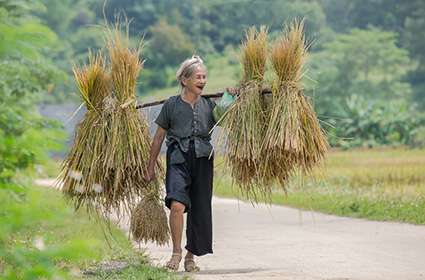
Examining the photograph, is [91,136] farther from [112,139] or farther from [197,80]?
[197,80]

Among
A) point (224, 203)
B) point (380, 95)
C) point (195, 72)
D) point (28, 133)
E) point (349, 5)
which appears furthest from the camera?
point (349, 5)

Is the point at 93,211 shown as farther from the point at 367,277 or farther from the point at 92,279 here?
the point at 367,277

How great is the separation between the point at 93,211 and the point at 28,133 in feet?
19.3

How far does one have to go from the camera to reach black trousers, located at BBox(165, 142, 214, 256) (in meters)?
8.87

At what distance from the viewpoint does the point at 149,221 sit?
30.3 ft

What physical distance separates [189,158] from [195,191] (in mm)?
254

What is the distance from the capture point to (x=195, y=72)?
880cm

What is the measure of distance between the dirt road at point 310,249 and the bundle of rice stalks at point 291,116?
2.68 feet

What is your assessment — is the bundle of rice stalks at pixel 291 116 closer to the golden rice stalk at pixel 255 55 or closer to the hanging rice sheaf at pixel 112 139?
the golden rice stalk at pixel 255 55

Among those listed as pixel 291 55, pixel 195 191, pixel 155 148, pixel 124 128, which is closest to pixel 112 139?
pixel 124 128

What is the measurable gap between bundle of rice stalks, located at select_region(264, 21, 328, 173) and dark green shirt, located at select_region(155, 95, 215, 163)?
46 cm

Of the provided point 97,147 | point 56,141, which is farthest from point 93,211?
point 56,141

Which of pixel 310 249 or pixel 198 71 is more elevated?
pixel 198 71

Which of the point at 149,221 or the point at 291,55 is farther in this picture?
the point at 149,221
